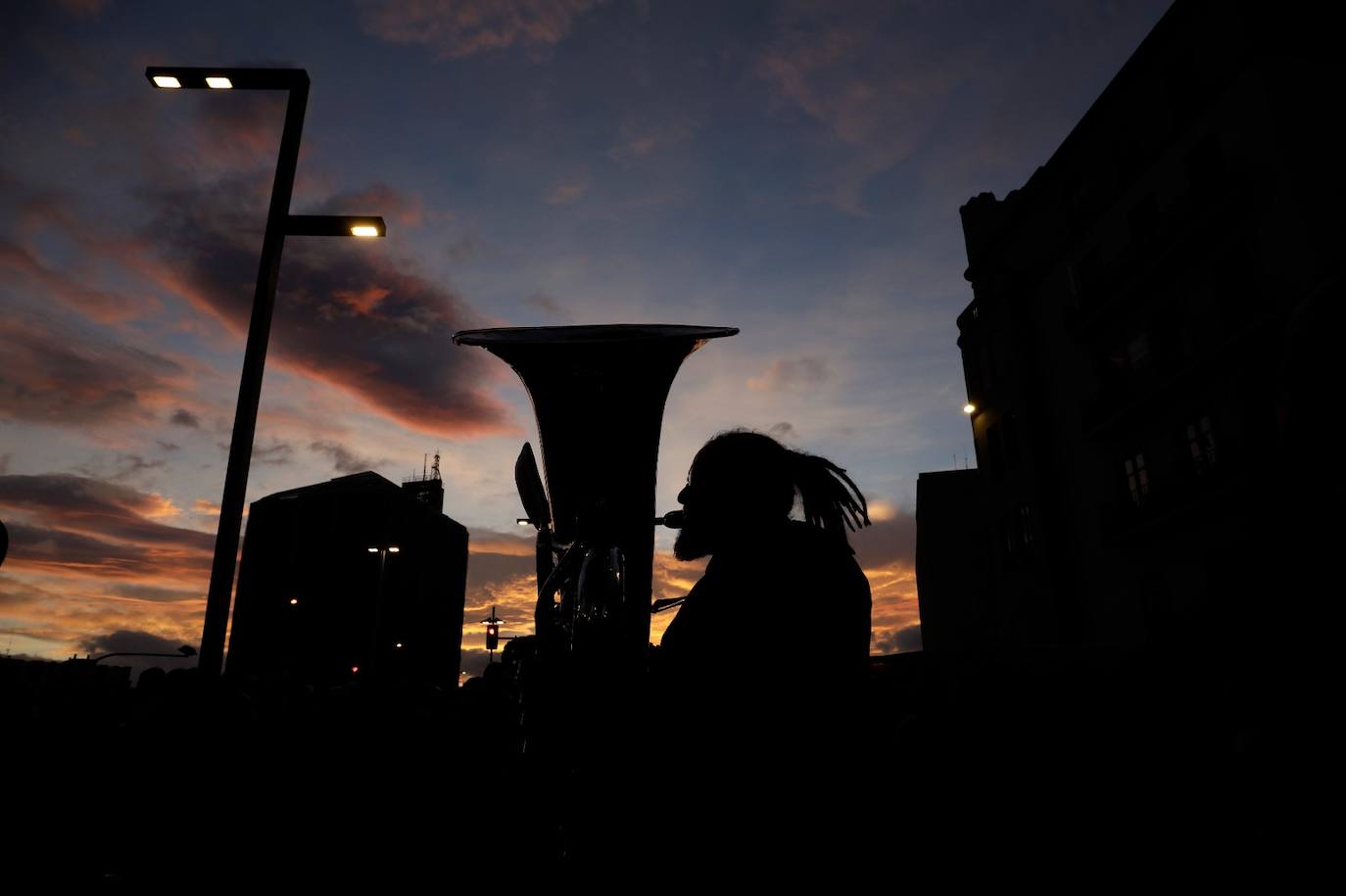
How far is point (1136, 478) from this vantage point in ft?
60.5

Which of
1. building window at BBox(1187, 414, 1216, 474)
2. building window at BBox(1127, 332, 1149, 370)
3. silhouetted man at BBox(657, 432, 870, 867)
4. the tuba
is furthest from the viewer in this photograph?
building window at BBox(1127, 332, 1149, 370)

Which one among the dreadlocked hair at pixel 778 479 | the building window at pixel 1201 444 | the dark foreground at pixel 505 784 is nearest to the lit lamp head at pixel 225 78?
the dark foreground at pixel 505 784

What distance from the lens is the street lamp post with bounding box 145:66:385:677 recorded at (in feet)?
13.7

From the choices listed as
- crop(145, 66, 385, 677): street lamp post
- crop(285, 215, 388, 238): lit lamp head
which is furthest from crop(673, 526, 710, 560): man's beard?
crop(285, 215, 388, 238): lit lamp head

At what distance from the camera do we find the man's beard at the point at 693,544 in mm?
2182

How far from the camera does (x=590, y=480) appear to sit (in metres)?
3.25

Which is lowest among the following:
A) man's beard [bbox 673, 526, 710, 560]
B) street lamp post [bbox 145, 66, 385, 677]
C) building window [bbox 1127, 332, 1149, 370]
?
man's beard [bbox 673, 526, 710, 560]

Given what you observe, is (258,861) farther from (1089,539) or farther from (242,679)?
(1089,539)

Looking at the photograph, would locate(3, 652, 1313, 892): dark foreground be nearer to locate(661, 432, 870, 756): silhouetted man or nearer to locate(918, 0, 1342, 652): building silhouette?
locate(661, 432, 870, 756): silhouetted man

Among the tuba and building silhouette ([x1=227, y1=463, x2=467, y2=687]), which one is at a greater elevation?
building silhouette ([x1=227, y1=463, x2=467, y2=687])

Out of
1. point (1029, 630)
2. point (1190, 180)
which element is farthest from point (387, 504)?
point (1190, 180)

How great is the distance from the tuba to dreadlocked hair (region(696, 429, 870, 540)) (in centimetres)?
87

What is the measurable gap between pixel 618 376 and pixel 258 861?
4.51 metres

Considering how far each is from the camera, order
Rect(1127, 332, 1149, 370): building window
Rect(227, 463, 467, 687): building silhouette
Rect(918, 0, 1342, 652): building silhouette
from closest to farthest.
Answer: Rect(918, 0, 1342, 652): building silhouette < Rect(1127, 332, 1149, 370): building window < Rect(227, 463, 467, 687): building silhouette
